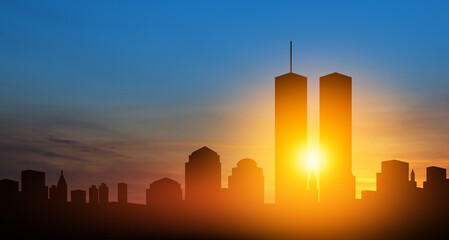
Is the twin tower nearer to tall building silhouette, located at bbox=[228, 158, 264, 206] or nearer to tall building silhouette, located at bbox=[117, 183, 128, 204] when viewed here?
tall building silhouette, located at bbox=[228, 158, 264, 206]

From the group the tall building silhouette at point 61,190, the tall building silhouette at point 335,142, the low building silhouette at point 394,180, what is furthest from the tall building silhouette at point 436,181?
the tall building silhouette at point 61,190

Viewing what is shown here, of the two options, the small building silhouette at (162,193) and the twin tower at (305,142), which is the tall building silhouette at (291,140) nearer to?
the twin tower at (305,142)

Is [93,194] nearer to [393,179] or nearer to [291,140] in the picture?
[291,140]

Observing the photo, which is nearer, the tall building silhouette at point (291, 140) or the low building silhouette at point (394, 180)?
the low building silhouette at point (394, 180)

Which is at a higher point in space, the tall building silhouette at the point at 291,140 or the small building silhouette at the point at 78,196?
the tall building silhouette at the point at 291,140

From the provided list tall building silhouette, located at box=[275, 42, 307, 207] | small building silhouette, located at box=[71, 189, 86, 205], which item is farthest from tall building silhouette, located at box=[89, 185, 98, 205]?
tall building silhouette, located at box=[275, 42, 307, 207]

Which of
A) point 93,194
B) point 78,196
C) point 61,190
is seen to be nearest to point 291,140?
point 93,194

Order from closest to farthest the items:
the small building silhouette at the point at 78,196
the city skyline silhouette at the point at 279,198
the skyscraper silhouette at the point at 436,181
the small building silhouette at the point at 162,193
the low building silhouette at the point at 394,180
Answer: the small building silhouette at the point at 162,193, the city skyline silhouette at the point at 279,198, the small building silhouette at the point at 78,196, the low building silhouette at the point at 394,180, the skyscraper silhouette at the point at 436,181

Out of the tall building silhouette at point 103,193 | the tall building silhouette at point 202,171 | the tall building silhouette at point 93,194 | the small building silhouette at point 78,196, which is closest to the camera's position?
the tall building silhouette at point 202,171
